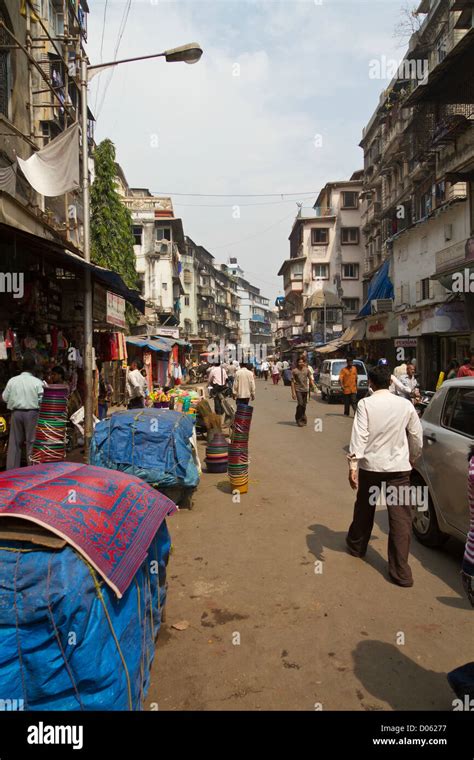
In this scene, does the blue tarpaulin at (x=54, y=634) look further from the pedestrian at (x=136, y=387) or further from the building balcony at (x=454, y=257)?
the building balcony at (x=454, y=257)

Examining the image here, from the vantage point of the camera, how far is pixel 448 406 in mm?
5340

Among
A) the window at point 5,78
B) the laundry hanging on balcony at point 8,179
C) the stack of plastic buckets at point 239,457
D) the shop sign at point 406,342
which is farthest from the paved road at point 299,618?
the shop sign at point 406,342

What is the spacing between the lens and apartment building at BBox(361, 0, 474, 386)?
1839 cm

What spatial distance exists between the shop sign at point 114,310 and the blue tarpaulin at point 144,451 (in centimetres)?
453

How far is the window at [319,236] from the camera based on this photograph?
5212cm

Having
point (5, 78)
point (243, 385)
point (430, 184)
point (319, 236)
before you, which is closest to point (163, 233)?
point (319, 236)

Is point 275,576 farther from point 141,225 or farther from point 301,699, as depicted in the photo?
point 141,225

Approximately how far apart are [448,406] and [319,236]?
50053 millimetres

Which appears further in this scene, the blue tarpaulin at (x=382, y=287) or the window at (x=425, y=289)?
the blue tarpaulin at (x=382, y=287)

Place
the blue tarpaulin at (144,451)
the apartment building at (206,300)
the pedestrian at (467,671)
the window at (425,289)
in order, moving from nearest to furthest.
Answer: the pedestrian at (467,671) → the blue tarpaulin at (144,451) → the window at (425,289) → the apartment building at (206,300)

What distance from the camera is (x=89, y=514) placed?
265cm

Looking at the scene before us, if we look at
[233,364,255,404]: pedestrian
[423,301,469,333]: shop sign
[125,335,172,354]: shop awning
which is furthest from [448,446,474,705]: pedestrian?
[125,335,172,354]: shop awning

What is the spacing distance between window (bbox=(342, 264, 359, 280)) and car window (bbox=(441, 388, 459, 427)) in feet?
153
